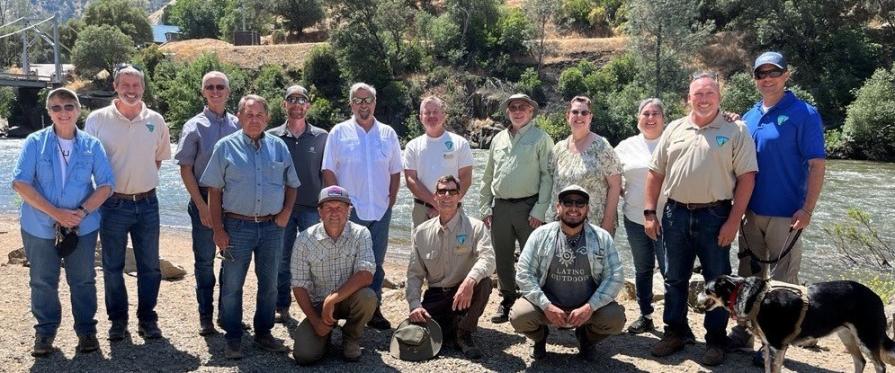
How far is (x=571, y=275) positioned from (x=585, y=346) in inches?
22.8

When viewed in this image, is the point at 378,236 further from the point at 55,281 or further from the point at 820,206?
the point at 820,206

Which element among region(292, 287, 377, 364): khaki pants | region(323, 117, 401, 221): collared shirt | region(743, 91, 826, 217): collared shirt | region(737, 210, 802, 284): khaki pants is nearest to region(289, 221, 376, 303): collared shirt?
region(292, 287, 377, 364): khaki pants

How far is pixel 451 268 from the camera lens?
550 cm

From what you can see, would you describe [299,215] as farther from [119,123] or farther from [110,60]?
[110,60]

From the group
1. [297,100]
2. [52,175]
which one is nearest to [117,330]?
[52,175]

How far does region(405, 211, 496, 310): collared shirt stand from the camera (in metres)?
5.44

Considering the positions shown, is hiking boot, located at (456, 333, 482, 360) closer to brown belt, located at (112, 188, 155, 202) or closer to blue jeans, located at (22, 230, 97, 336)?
brown belt, located at (112, 188, 155, 202)

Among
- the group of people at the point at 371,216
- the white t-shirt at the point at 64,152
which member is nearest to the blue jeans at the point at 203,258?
the group of people at the point at 371,216

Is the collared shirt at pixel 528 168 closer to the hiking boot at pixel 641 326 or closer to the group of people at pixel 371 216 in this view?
the group of people at pixel 371 216

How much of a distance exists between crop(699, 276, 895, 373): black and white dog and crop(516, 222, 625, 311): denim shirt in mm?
833

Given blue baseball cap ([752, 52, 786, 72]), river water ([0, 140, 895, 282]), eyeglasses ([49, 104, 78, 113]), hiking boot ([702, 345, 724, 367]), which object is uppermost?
blue baseball cap ([752, 52, 786, 72])

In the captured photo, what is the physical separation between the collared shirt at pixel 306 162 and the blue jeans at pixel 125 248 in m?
1.13

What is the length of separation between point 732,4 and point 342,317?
47.9 meters

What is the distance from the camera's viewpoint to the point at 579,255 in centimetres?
505
